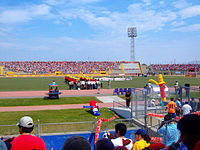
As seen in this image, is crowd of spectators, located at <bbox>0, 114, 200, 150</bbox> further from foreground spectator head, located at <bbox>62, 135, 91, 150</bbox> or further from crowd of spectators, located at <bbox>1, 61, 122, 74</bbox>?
crowd of spectators, located at <bbox>1, 61, 122, 74</bbox>

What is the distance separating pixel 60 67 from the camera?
83.4 meters

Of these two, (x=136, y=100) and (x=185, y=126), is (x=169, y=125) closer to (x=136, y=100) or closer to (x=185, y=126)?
(x=185, y=126)

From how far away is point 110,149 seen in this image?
2525 mm

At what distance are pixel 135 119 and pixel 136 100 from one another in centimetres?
111

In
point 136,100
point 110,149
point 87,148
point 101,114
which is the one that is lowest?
point 101,114

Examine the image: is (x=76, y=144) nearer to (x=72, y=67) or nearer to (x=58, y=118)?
(x=58, y=118)

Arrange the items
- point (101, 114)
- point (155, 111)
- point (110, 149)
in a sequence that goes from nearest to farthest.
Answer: point (110, 149) → point (155, 111) → point (101, 114)

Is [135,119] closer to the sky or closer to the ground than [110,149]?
closer to the ground

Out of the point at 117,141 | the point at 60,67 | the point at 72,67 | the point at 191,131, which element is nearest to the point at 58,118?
the point at 117,141

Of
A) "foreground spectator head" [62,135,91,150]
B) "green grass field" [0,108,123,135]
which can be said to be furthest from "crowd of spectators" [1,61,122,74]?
"foreground spectator head" [62,135,91,150]

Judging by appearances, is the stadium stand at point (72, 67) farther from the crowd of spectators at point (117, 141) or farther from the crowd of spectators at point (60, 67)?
the crowd of spectators at point (117, 141)

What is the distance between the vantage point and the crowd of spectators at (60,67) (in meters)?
79.3

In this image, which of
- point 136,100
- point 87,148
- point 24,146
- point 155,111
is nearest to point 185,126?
point 87,148

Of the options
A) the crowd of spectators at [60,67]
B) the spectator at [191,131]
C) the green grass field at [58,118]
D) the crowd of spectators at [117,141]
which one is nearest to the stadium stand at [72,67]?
the crowd of spectators at [60,67]
